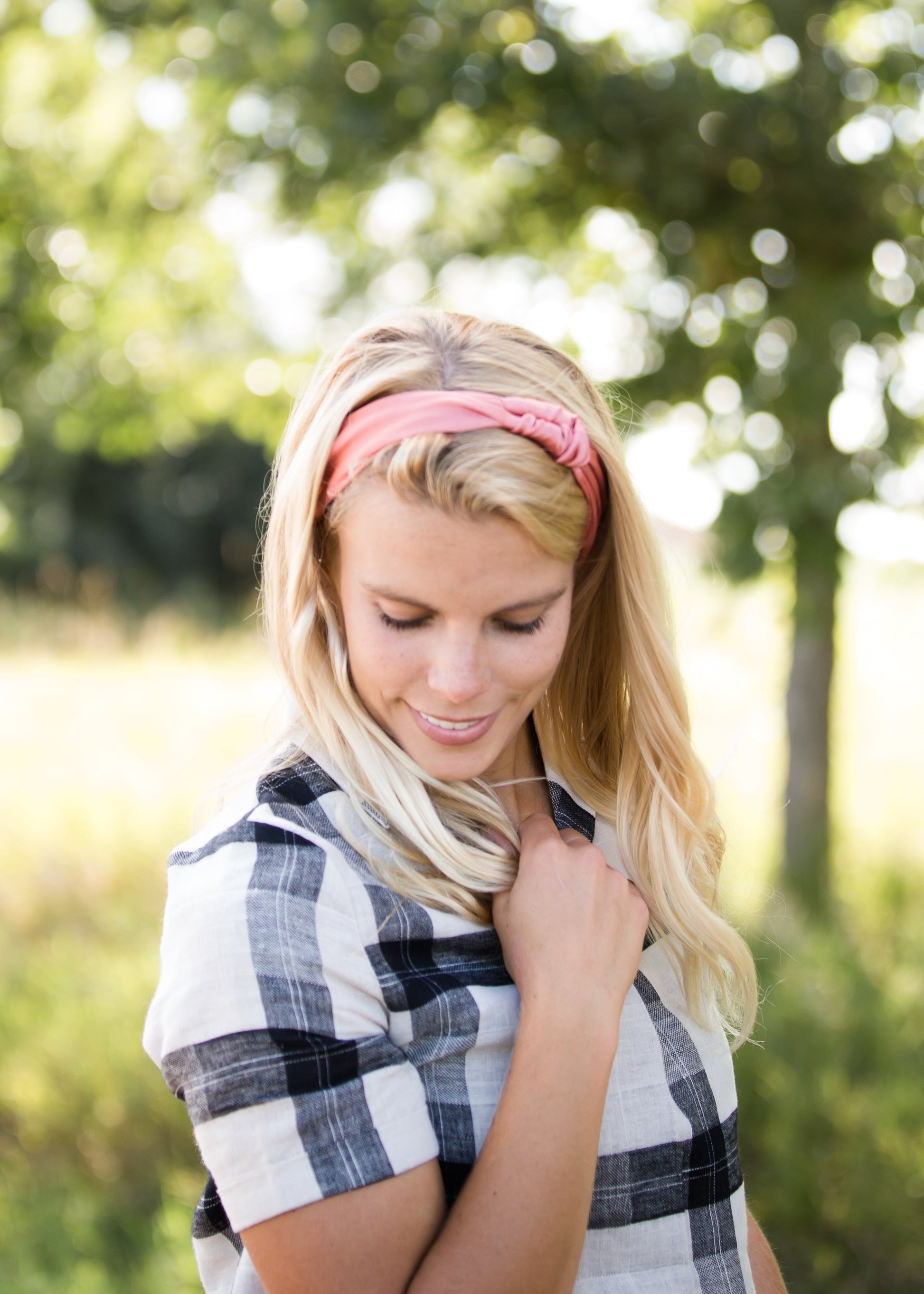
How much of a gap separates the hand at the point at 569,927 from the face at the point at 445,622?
15 cm

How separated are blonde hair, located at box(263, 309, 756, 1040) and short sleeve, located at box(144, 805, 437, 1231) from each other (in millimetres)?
137

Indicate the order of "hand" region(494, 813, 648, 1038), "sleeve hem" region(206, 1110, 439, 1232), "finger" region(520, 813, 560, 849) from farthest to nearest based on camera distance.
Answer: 1. "finger" region(520, 813, 560, 849)
2. "hand" region(494, 813, 648, 1038)
3. "sleeve hem" region(206, 1110, 439, 1232)

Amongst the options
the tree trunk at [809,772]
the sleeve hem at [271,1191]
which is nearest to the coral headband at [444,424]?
the sleeve hem at [271,1191]

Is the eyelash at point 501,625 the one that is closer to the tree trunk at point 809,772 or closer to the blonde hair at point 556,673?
the blonde hair at point 556,673

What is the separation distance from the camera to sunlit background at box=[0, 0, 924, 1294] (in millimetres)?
3129

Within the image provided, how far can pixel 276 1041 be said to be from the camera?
0.98 meters

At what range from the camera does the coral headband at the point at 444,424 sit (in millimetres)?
1189

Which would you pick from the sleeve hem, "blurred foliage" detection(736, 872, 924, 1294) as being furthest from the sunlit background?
the sleeve hem

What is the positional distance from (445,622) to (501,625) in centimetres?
8

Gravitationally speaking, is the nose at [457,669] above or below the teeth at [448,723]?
above

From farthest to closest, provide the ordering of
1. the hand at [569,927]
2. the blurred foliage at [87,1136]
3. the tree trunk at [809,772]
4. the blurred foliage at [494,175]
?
the tree trunk at [809,772]
the blurred foliage at [494,175]
the blurred foliage at [87,1136]
the hand at [569,927]

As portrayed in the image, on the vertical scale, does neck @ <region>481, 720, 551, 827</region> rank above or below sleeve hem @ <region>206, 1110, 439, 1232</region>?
above

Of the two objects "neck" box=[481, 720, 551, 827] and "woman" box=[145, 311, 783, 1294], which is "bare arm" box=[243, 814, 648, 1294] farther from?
"neck" box=[481, 720, 551, 827]

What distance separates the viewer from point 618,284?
4012 mm
